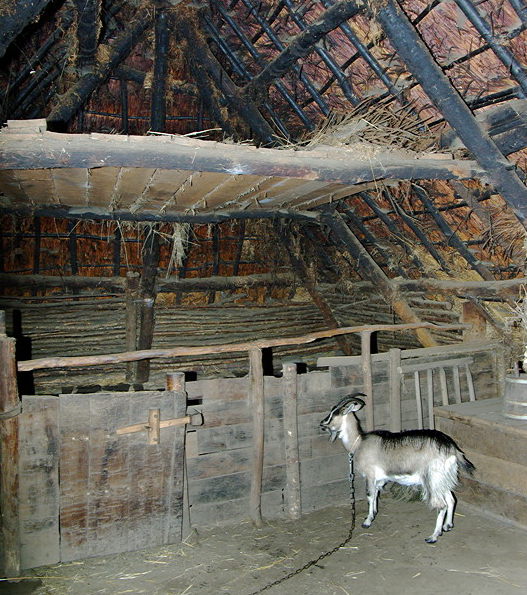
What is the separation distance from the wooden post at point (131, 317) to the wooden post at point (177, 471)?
2724 millimetres

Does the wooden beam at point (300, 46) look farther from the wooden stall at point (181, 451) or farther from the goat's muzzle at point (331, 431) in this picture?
the goat's muzzle at point (331, 431)

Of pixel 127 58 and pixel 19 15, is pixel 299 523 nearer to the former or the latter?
pixel 19 15

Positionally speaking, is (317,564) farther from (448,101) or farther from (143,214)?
(143,214)

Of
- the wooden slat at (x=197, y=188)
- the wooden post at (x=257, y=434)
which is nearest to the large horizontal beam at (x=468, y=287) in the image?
the wooden post at (x=257, y=434)

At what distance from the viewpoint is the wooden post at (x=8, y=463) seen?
3.18 m

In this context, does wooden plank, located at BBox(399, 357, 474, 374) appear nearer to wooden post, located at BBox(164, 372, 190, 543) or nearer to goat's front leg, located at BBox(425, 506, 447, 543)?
goat's front leg, located at BBox(425, 506, 447, 543)

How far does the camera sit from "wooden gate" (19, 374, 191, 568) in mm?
3312

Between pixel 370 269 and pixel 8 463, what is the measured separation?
149 inches

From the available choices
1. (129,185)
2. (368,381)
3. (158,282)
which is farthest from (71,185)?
(368,381)

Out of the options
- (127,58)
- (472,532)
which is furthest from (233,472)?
(127,58)

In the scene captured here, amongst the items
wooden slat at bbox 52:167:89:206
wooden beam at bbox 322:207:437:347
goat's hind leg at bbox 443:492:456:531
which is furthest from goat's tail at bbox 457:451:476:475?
wooden slat at bbox 52:167:89:206

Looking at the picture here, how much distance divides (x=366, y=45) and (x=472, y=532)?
3568mm

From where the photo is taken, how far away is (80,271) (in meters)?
6.27

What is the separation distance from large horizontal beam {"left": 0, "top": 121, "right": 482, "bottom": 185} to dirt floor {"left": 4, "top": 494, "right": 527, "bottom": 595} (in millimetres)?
2518
